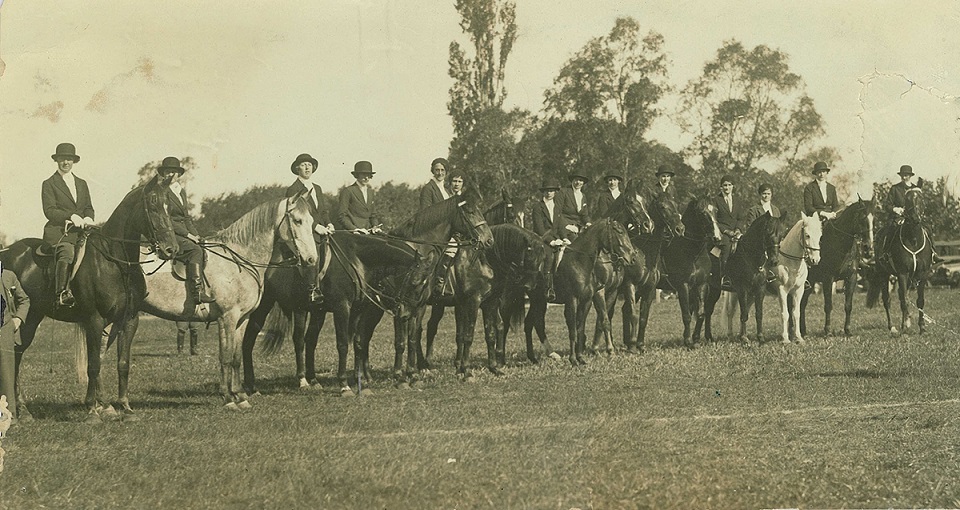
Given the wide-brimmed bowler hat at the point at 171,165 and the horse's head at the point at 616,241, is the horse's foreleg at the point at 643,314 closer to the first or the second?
the horse's head at the point at 616,241

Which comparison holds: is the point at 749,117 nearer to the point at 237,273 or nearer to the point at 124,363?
the point at 237,273

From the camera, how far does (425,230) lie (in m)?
10.9

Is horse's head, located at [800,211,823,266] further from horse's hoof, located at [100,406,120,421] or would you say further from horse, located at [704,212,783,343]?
horse's hoof, located at [100,406,120,421]

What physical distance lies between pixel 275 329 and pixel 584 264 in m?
4.37

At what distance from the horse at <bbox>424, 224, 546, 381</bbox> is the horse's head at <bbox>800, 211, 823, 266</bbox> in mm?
4303

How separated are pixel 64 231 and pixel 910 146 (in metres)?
10.6

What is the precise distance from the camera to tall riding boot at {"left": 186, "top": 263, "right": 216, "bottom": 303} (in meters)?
9.48

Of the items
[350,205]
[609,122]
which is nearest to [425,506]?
[350,205]

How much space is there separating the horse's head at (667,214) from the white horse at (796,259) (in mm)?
1810

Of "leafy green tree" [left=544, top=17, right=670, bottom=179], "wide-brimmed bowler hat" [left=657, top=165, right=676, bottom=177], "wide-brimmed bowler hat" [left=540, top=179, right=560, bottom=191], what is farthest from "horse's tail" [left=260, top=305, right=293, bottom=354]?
"wide-brimmed bowler hat" [left=657, top=165, right=676, bottom=177]

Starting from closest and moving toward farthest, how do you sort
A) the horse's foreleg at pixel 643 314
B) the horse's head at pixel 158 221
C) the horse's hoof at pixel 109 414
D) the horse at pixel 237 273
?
the horse's head at pixel 158 221
the horse's hoof at pixel 109 414
the horse at pixel 237 273
the horse's foreleg at pixel 643 314

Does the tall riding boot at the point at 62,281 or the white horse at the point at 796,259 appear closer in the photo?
the tall riding boot at the point at 62,281

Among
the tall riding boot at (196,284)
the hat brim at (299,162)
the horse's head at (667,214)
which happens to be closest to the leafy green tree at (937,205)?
the horse's head at (667,214)

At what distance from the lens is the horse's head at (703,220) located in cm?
1362
